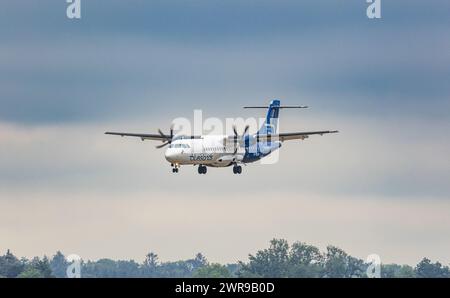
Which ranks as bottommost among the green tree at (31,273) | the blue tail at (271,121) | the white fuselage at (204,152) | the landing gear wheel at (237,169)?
the green tree at (31,273)

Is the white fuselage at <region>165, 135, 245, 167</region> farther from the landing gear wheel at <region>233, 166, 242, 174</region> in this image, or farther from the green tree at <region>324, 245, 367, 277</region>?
the green tree at <region>324, 245, 367, 277</region>

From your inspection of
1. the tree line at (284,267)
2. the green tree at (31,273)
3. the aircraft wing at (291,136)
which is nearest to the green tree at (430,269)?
the tree line at (284,267)

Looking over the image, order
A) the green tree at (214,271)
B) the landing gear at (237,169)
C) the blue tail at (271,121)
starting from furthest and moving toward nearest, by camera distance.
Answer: the green tree at (214,271) < the blue tail at (271,121) < the landing gear at (237,169)

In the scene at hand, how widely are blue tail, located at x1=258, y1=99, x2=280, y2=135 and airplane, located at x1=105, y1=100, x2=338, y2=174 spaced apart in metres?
3.89

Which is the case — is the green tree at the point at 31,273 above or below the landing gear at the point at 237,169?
below

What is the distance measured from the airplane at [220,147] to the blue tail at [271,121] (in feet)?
12.8

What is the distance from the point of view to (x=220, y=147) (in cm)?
10931

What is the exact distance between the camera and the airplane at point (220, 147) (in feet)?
344

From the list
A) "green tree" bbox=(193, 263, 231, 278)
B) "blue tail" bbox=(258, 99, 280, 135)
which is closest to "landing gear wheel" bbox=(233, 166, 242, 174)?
"blue tail" bbox=(258, 99, 280, 135)

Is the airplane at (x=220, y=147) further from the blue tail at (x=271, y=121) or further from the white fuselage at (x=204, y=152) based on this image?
the blue tail at (x=271, y=121)

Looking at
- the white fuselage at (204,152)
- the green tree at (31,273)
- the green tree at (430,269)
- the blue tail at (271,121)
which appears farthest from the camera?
the green tree at (430,269)

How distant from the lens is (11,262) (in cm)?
Answer: 13000
